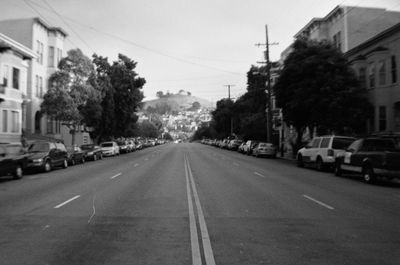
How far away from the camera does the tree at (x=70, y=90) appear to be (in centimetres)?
3388

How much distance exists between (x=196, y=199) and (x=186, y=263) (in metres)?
5.72

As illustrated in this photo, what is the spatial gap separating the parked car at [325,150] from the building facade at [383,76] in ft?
22.5

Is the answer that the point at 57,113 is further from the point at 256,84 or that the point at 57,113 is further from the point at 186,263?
the point at 256,84

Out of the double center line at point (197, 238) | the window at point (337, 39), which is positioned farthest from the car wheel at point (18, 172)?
the window at point (337, 39)

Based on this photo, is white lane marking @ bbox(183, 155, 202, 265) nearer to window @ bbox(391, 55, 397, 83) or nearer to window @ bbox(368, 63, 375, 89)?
window @ bbox(391, 55, 397, 83)

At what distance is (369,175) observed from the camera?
16734 mm

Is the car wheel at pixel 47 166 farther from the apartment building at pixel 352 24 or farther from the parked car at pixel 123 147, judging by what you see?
the parked car at pixel 123 147

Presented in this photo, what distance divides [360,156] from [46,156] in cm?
1653

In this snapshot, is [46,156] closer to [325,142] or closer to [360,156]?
[325,142]

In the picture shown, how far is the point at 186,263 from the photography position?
18.5 ft

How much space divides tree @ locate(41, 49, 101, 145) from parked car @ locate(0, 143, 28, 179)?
14766mm

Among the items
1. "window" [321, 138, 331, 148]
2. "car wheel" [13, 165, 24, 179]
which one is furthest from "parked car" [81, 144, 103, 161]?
"window" [321, 138, 331, 148]

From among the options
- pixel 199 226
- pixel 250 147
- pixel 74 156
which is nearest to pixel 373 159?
pixel 199 226

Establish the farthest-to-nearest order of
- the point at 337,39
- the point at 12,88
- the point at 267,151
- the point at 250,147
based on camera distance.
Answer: the point at 250,147 → the point at 337,39 → the point at 267,151 → the point at 12,88
